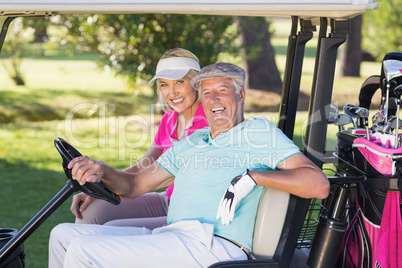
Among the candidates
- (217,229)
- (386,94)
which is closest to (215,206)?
(217,229)

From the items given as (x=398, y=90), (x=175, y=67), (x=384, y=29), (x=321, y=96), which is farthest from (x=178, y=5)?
(x=384, y=29)

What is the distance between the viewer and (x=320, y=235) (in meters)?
2.62

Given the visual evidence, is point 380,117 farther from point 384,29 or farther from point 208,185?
point 384,29

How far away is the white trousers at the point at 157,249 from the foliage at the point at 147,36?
500 cm

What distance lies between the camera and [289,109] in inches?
117

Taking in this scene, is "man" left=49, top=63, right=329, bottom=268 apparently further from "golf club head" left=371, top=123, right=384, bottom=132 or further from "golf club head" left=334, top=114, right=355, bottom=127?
"golf club head" left=371, top=123, right=384, bottom=132

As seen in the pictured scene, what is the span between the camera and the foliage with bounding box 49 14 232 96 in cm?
723

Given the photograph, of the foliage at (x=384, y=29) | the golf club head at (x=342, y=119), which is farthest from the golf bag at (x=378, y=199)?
the foliage at (x=384, y=29)

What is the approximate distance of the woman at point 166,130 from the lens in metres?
3.07

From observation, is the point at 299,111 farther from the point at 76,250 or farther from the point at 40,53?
the point at 76,250

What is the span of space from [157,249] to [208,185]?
0.37 metres

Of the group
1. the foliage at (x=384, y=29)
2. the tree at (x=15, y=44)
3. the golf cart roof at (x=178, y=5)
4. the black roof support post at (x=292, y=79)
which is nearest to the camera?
the golf cart roof at (x=178, y=5)

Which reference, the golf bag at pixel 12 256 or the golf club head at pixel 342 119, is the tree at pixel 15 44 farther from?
the golf club head at pixel 342 119

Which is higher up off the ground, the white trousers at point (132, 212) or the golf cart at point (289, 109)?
the golf cart at point (289, 109)
